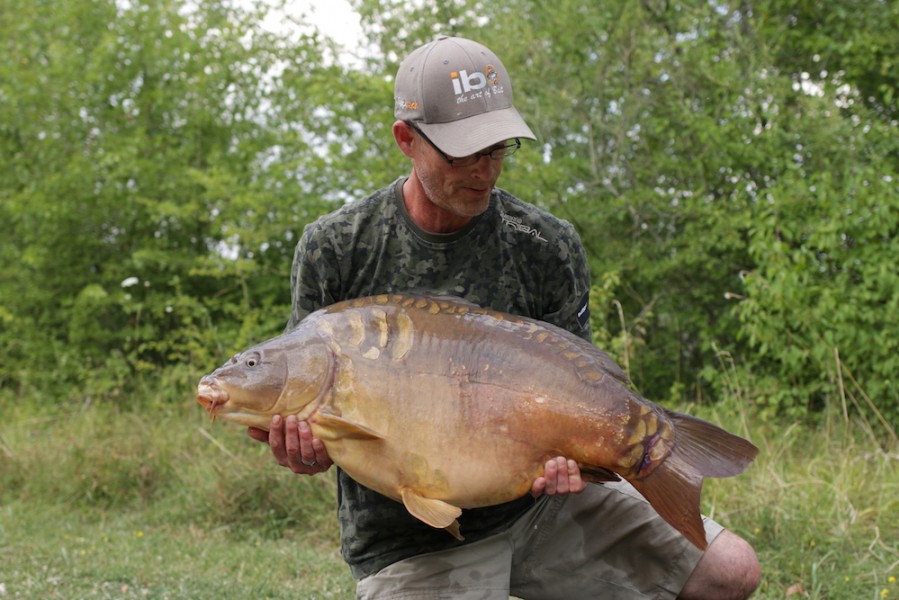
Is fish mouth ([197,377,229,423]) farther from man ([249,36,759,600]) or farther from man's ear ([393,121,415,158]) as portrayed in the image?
man's ear ([393,121,415,158])

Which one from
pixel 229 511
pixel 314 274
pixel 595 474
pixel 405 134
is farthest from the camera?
pixel 229 511

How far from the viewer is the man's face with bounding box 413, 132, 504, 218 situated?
8.89 ft

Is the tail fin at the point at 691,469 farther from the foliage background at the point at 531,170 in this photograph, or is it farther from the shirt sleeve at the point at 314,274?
the foliage background at the point at 531,170

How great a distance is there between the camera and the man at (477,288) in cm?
274

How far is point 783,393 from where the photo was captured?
7738 mm

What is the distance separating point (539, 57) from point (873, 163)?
127 inches

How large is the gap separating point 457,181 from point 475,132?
14 cm

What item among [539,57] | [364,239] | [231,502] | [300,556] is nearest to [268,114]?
[539,57]

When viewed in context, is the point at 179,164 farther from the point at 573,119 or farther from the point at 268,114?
the point at 573,119

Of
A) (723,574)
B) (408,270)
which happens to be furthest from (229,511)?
(723,574)

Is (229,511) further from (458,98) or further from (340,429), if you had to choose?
(458,98)

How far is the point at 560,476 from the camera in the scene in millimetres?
2488

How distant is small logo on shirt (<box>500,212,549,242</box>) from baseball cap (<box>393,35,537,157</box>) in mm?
313

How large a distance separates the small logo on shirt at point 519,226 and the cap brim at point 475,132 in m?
0.32
